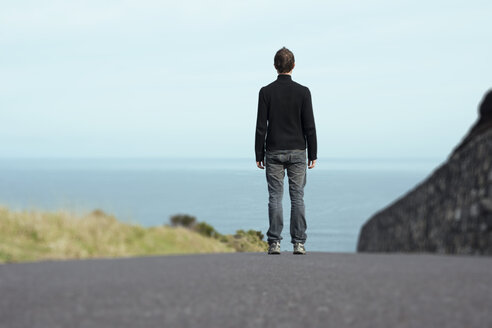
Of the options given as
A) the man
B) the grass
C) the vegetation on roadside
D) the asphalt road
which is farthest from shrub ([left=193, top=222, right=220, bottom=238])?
the asphalt road

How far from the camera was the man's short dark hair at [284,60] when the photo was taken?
7.86m

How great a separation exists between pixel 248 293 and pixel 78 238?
3573 millimetres

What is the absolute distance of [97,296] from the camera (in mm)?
4980

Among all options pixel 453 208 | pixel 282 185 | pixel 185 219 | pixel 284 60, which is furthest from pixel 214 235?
pixel 453 208

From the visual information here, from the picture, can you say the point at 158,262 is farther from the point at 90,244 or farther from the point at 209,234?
the point at 209,234

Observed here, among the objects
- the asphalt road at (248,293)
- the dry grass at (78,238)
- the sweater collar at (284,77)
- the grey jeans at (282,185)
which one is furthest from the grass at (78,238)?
the sweater collar at (284,77)

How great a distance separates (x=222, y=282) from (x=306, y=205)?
269 centimetres

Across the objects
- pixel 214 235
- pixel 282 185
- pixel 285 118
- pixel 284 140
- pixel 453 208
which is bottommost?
pixel 214 235

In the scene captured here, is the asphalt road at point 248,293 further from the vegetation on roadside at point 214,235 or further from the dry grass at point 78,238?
the vegetation on roadside at point 214,235

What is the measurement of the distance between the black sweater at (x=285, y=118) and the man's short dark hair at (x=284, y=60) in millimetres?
103

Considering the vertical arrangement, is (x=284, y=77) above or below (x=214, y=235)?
above

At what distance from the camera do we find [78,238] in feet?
25.6

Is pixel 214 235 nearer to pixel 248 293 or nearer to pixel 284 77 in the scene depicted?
pixel 284 77

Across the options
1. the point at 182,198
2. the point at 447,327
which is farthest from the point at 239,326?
the point at 182,198
